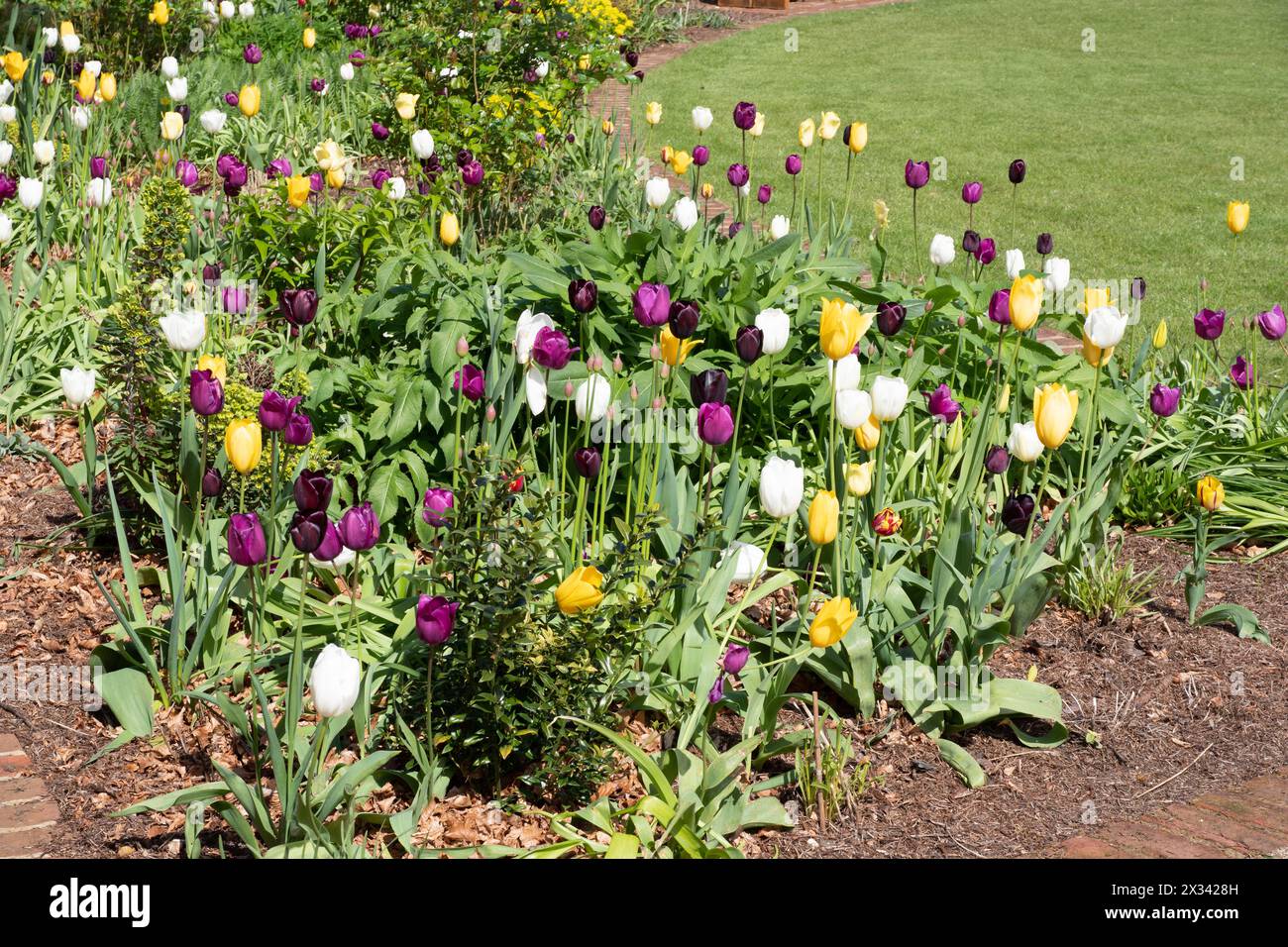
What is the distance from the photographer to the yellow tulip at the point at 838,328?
9.75 ft

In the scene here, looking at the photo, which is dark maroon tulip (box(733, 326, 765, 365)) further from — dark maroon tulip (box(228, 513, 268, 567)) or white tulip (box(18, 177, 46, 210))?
white tulip (box(18, 177, 46, 210))

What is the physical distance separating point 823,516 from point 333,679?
3.62 feet

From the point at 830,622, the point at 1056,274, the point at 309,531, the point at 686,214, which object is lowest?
the point at 830,622

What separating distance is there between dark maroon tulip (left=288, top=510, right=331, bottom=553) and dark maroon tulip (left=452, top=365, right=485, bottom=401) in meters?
0.73

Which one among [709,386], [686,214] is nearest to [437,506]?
[709,386]

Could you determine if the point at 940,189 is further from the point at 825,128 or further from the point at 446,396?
the point at 446,396

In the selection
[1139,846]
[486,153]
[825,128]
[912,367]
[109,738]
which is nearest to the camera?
[1139,846]

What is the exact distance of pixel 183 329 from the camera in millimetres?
3338

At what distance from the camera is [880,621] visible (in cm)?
330

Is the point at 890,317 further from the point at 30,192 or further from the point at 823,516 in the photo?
the point at 30,192

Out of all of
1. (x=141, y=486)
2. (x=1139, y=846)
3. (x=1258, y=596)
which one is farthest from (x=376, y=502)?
(x=1258, y=596)

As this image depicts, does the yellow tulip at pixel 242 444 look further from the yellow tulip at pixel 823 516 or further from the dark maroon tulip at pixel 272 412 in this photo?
the yellow tulip at pixel 823 516

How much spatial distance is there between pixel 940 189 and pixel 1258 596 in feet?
A: 18.1

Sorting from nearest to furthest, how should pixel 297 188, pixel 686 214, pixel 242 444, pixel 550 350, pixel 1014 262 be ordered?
pixel 242 444 → pixel 550 350 → pixel 297 188 → pixel 1014 262 → pixel 686 214
